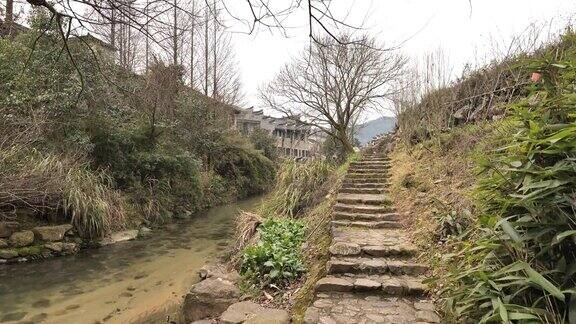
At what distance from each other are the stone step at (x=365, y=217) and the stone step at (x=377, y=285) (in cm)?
187

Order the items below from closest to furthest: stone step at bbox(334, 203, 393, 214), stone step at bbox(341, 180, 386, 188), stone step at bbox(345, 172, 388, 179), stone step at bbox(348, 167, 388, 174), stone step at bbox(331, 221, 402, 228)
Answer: stone step at bbox(331, 221, 402, 228) < stone step at bbox(334, 203, 393, 214) < stone step at bbox(341, 180, 386, 188) < stone step at bbox(345, 172, 388, 179) < stone step at bbox(348, 167, 388, 174)

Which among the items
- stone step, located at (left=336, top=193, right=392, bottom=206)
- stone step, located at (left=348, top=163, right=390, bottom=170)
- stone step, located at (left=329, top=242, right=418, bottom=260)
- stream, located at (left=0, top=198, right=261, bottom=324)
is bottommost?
stream, located at (left=0, top=198, right=261, bottom=324)

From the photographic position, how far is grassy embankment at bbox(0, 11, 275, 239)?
7855 mm

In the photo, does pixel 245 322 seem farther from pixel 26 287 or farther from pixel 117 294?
pixel 26 287

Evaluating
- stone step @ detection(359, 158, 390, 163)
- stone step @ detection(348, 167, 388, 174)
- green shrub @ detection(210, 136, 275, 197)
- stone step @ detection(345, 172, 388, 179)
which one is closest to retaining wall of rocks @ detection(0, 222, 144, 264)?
stone step @ detection(345, 172, 388, 179)

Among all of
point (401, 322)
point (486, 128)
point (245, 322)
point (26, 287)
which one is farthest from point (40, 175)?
point (486, 128)

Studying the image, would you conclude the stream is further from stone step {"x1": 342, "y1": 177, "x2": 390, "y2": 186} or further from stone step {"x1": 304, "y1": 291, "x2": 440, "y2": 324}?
stone step {"x1": 342, "y1": 177, "x2": 390, "y2": 186}

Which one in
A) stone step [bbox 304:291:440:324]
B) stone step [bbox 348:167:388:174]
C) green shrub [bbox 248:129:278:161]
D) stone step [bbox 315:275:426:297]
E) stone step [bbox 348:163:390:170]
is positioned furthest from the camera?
green shrub [bbox 248:129:278:161]

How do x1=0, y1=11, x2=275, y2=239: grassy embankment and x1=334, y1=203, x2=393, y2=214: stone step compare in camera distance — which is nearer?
x1=334, y1=203, x2=393, y2=214: stone step

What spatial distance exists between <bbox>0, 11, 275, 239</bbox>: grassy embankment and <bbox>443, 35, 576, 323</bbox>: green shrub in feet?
14.5

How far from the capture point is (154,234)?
10.1 m

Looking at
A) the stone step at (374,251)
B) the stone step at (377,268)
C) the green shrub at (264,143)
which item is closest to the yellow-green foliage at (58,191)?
the stone step at (374,251)

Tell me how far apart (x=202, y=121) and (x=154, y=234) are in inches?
321

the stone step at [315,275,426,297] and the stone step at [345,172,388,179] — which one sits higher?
the stone step at [345,172,388,179]
